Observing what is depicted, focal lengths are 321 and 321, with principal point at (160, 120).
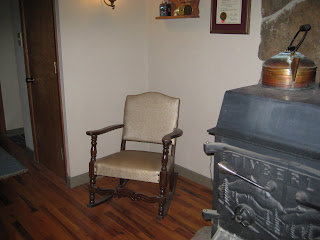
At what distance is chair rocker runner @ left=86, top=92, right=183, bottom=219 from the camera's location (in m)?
2.43

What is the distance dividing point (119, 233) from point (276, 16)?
1887mm

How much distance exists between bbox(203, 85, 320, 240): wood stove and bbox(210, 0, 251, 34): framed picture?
81 centimetres

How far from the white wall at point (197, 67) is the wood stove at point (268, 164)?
2.53ft

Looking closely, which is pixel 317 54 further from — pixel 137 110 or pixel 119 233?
pixel 119 233

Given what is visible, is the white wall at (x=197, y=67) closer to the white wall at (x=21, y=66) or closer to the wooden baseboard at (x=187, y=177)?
the wooden baseboard at (x=187, y=177)

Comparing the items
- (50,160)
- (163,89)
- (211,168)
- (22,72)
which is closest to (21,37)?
(22,72)

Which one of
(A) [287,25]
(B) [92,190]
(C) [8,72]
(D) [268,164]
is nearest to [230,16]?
(A) [287,25]

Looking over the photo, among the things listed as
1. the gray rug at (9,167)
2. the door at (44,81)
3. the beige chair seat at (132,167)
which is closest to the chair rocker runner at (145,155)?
the beige chair seat at (132,167)

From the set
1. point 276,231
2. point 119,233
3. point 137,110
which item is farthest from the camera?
point 137,110

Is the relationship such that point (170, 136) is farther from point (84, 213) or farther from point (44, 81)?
point (44, 81)

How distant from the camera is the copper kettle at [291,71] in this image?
166 cm

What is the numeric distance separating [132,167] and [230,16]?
4.52ft

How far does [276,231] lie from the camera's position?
1.62 m

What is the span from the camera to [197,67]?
283 cm
